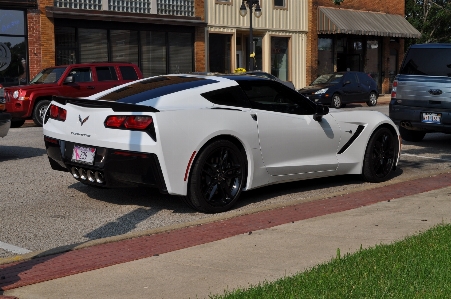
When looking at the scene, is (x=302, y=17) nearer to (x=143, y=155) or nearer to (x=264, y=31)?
(x=264, y=31)

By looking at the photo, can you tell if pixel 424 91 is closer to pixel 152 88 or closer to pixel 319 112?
pixel 319 112

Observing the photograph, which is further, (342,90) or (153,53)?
(153,53)

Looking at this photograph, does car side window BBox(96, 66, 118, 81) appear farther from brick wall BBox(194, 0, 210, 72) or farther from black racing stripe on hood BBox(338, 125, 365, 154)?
black racing stripe on hood BBox(338, 125, 365, 154)

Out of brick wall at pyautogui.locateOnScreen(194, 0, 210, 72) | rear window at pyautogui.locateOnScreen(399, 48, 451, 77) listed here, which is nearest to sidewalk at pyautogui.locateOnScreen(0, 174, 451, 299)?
rear window at pyautogui.locateOnScreen(399, 48, 451, 77)

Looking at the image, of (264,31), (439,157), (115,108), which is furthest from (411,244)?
(264,31)

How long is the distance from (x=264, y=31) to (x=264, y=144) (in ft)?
93.5

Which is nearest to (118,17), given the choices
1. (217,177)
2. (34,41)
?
(34,41)

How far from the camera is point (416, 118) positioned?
552 inches

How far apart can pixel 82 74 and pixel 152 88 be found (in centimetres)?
1393

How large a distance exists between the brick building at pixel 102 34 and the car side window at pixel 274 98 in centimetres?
1804

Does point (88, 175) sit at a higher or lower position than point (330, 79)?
lower

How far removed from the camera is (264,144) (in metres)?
8.70

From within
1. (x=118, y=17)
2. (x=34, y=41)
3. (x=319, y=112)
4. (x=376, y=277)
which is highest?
(x=118, y=17)

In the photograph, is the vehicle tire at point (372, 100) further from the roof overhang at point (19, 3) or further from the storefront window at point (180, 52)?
the roof overhang at point (19, 3)
